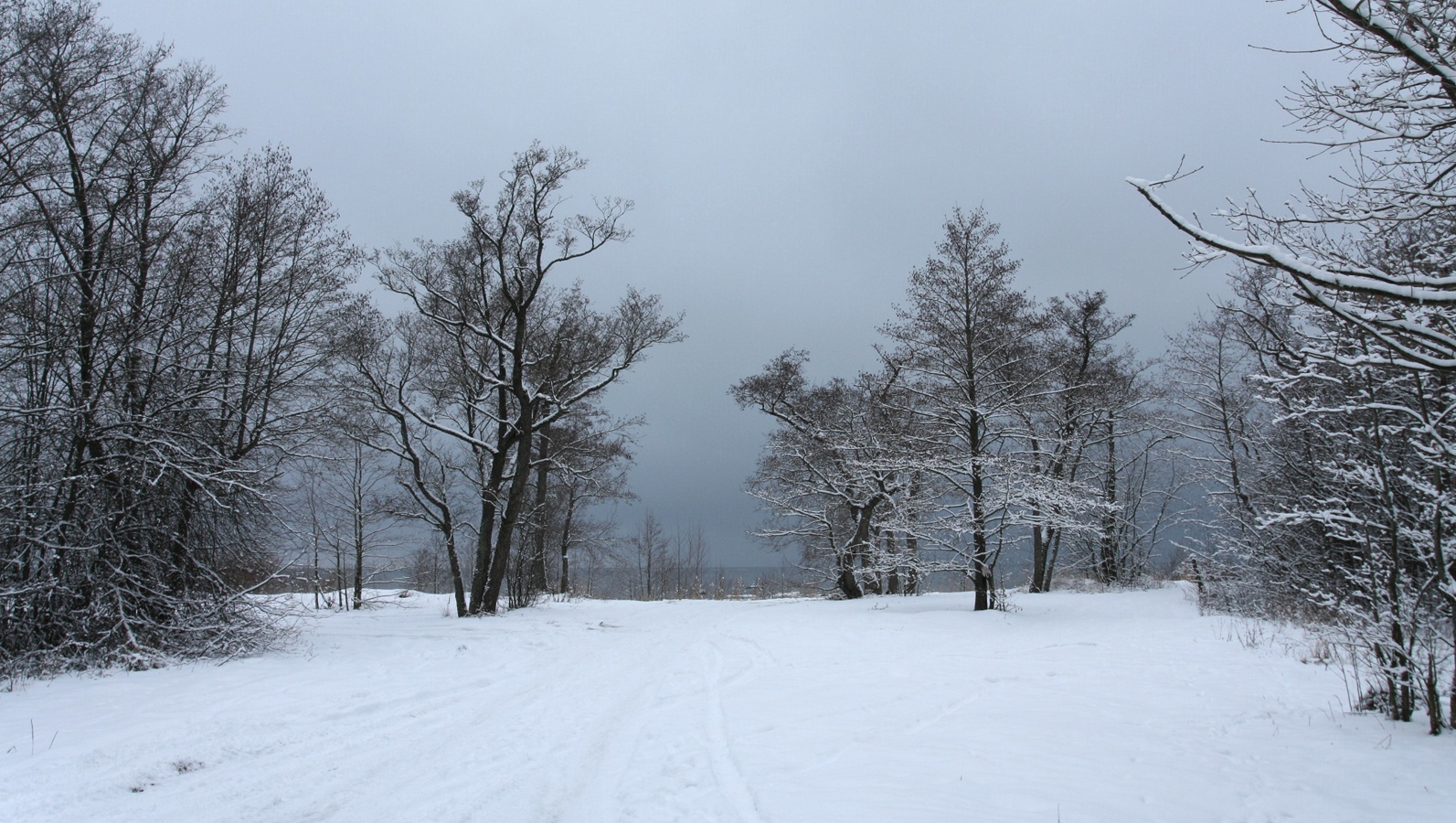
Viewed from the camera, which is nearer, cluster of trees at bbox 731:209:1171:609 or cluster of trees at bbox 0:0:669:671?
cluster of trees at bbox 0:0:669:671

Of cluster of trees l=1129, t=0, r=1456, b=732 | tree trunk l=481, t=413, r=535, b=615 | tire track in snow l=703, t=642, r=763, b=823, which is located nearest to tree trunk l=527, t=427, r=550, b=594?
tree trunk l=481, t=413, r=535, b=615

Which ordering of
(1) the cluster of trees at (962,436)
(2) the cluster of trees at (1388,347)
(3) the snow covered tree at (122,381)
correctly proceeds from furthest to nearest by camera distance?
(1) the cluster of trees at (962,436)
(3) the snow covered tree at (122,381)
(2) the cluster of trees at (1388,347)

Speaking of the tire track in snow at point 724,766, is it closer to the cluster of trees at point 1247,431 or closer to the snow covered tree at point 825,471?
the cluster of trees at point 1247,431

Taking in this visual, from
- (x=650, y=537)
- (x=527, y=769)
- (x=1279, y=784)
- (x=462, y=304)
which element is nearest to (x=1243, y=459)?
(x=1279, y=784)

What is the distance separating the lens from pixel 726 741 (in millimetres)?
5305

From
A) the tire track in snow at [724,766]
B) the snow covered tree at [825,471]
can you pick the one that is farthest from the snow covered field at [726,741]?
the snow covered tree at [825,471]

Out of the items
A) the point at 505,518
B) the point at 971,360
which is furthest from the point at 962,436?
the point at 505,518

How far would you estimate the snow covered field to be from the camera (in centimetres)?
390

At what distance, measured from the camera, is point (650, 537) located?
45.1 m

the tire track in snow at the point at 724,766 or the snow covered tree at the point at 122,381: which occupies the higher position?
the snow covered tree at the point at 122,381

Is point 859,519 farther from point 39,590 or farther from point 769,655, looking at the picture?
point 39,590

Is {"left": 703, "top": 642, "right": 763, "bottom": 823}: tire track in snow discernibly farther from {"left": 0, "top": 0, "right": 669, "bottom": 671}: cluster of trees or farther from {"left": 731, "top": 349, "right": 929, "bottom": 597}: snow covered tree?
{"left": 731, "top": 349, "right": 929, "bottom": 597}: snow covered tree

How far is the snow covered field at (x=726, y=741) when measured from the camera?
3.90m

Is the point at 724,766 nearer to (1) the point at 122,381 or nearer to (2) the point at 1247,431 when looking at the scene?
(1) the point at 122,381
